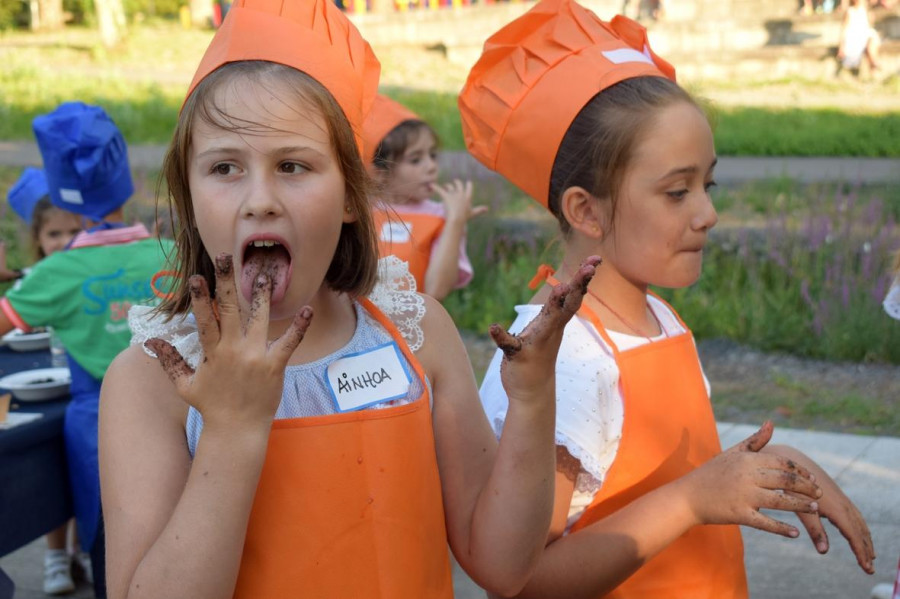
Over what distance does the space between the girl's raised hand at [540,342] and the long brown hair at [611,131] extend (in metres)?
0.78

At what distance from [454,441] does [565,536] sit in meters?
0.32

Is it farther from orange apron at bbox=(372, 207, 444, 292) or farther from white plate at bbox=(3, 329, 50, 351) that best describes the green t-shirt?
orange apron at bbox=(372, 207, 444, 292)

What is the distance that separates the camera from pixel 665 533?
74.6 inches

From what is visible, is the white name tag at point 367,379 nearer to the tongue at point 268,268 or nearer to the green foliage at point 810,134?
the tongue at point 268,268

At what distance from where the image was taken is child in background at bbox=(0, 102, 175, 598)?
3.58 meters

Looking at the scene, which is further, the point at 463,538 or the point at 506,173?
the point at 506,173

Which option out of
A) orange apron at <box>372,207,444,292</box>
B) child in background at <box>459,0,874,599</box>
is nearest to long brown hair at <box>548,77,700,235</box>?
child in background at <box>459,0,874,599</box>

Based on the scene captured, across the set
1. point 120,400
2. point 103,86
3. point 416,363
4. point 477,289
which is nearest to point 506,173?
point 416,363

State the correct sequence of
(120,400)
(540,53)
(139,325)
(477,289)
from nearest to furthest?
(120,400) → (139,325) → (540,53) → (477,289)

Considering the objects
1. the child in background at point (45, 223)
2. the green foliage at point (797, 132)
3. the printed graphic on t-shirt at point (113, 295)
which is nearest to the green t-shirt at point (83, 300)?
the printed graphic on t-shirt at point (113, 295)

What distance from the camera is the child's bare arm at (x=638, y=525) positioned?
184cm

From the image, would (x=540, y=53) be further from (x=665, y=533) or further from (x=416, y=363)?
(x=665, y=533)

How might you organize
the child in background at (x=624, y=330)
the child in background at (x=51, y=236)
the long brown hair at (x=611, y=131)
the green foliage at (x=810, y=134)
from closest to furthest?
the child in background at (x=624, y=330) → the long brown hair at (x=611, y=131) → the child in background at (x=51, y=236) → the green foliage at (x=810, y=134)

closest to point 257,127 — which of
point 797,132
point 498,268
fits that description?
point 498,268
